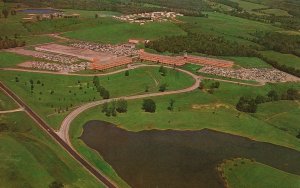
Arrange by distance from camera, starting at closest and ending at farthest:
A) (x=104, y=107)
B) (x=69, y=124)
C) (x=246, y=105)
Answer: (x=69, y=124) → (x=104, y=107) → (x=246, y=105)

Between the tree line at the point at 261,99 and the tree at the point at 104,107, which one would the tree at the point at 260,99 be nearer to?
the tree line at the point at 261,99

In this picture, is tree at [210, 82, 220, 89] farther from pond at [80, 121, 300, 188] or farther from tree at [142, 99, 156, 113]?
pond at [80, 121, 300, 188]

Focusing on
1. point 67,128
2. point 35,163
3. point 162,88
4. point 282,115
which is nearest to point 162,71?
point 162,88

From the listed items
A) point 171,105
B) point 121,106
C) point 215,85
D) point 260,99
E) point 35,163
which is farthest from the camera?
point 215,85

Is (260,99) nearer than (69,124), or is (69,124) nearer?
(69,124)

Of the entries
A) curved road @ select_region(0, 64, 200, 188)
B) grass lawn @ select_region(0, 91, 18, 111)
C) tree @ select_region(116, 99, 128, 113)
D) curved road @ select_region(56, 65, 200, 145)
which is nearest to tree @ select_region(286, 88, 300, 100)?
curved road @ select_region(56, 65, 200, 145)

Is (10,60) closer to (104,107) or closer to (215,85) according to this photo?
(104,107)
